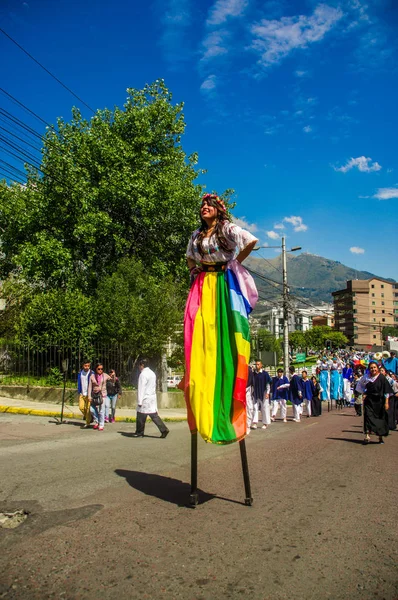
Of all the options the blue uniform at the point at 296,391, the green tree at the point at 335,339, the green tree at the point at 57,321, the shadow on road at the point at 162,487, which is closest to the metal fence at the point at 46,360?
the green tree at the point at 57,321

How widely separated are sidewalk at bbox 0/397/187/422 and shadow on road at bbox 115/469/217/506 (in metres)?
9.26

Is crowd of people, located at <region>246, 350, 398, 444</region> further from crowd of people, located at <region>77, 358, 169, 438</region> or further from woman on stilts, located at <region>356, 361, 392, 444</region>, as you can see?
crowd of people, located at <region>77, 358, 169, 438</region>

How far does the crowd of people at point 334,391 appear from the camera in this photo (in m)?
10.5

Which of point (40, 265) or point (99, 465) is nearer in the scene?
point (99, 465)

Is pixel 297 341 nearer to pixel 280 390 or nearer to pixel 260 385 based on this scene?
pixel 280 390

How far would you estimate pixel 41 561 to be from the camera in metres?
3.09

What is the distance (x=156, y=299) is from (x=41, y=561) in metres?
16.9

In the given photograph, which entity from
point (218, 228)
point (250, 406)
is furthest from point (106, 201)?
point (218, 228)

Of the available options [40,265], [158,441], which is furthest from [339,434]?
[40,265]

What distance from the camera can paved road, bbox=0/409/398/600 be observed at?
111 inches

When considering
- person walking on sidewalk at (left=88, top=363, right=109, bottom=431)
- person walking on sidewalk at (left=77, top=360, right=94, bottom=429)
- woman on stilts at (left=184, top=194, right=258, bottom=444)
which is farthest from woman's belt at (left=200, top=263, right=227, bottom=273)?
person walking on sidewalk at (left=77, top=360, right=94, bottom=429)

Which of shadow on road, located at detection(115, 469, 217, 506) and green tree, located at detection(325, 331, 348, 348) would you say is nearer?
shadow on road, located at detection(115, 469, 217, 506)

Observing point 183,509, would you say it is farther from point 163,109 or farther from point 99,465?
point 163,109

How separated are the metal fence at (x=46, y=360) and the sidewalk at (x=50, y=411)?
2.97 feet
